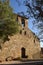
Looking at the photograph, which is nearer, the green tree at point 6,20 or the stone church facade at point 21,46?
the green tree at point 6,20

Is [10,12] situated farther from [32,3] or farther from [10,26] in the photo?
[32,3]

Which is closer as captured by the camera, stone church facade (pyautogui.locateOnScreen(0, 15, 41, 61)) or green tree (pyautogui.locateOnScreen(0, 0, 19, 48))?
green tree (pyautogui.locateOnScreen(0, 0, 19, 48))

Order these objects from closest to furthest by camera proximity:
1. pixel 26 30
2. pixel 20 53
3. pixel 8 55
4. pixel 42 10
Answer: pixel 42 10, pixel 8 55, pixel 20 53, pixel 26 30

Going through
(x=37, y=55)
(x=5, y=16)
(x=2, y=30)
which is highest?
(x=5, y=16)

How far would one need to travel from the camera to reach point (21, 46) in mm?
41031

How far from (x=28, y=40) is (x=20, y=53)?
3562mm

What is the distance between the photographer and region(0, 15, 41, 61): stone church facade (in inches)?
1460

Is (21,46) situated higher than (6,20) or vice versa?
(6,20)

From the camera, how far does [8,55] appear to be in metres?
37.2

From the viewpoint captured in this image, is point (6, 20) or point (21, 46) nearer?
point (6, 20)

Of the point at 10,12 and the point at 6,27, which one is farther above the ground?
the point at 10,12

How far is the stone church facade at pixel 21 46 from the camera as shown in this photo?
122 feet

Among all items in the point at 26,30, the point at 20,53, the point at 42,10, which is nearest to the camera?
the point at 42,10

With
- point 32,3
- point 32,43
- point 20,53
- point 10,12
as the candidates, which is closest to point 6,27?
point 10,12
